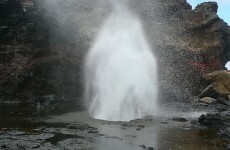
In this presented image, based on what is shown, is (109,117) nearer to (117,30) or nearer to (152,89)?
(152,89)

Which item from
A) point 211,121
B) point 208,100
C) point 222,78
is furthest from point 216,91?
point 211,121

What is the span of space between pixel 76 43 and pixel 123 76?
71.6 feet

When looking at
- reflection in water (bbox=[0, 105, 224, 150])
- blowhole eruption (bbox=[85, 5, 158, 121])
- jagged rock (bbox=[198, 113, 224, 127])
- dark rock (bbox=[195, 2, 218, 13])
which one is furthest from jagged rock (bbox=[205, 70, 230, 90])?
dark rock (bbox=[195, 2, 218, 13])

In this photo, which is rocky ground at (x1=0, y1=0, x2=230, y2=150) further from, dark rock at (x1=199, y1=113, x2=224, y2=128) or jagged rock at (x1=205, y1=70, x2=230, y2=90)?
jagged rock at (x1=205, y1=70, x2=230, y2=90)

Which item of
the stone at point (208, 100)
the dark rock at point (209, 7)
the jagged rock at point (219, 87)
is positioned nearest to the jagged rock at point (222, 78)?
the jagged rock at point (219, 87)

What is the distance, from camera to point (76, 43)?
53.1 meters

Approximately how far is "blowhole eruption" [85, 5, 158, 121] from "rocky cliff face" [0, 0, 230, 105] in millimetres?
7042

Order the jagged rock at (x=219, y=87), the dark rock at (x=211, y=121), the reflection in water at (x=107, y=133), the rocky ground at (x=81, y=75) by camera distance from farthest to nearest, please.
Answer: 1. the jagged rock at (x=219, y=87)
2. the dark rock at (x=211, y=121)
3. the rocky ground at (x=81, y=75)
4. the reflection in water at (x=107, y=133)

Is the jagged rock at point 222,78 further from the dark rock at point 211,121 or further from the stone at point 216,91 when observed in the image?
the dark rock at point 211,121

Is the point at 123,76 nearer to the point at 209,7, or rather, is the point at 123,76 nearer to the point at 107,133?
the point at 107,133

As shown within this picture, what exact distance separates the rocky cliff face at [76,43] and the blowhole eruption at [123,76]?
277 inches

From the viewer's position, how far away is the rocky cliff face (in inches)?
1802

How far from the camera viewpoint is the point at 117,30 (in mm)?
40562

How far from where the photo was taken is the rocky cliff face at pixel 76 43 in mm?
45781
